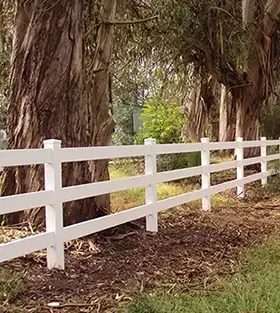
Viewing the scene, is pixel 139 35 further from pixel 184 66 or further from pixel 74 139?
pixel 74 139

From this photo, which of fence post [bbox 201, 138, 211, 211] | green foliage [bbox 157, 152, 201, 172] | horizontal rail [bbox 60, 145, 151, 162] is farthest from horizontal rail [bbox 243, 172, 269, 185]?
horizontal rail [bbox 60, 145, 151, 162]

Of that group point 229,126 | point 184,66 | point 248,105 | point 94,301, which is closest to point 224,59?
point 184,66

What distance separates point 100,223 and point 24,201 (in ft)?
4.58

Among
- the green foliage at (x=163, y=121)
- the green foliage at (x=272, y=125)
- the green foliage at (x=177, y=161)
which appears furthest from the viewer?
the green foliage at (x=272, y=125)

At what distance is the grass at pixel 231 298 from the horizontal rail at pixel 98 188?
1546 mm

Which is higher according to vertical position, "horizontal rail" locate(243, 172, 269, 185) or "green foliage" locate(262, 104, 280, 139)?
"green foliage" locate(262, 104, 280, 139)

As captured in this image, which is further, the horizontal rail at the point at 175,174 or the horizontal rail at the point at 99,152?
the horizontal rail at the point at 175,174

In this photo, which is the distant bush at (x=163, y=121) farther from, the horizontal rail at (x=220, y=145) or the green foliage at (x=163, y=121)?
the horizontal rail at (x=220, y=145)

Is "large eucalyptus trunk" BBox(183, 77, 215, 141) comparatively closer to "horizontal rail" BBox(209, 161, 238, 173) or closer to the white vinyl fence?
"horizontal rail" BBox(209, 161, 238, 173)

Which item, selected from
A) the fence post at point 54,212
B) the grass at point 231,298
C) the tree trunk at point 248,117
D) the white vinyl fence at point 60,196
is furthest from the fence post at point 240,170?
the fence post at point 54,212

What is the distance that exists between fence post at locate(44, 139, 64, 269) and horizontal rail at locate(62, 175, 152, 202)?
0.15m

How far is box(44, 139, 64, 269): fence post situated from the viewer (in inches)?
210

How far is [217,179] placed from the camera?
47.3ft

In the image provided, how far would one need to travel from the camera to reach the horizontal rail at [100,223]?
5.61m
